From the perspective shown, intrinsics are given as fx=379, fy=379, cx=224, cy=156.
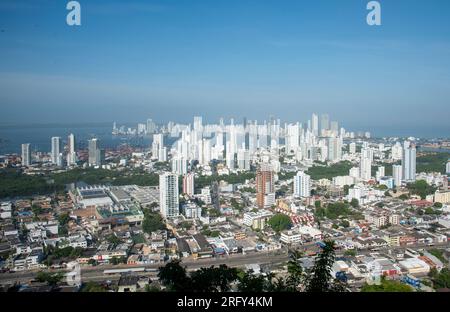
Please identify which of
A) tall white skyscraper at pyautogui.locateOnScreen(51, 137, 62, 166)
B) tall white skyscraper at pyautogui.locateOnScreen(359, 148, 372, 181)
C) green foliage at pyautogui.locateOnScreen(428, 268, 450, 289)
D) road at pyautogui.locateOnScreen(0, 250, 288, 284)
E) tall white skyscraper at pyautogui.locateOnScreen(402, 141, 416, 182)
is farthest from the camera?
tall white skyscraper at pyautogui.locateOnScreen(359, 148, 372, 181)

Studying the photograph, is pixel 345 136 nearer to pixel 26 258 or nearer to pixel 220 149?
pixel 220 149

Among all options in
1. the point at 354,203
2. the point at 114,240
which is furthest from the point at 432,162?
the point at 114,240

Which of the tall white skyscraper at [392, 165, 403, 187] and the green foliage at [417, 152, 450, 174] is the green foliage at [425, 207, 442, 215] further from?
the green foliage at [417, 152, 450, 174]

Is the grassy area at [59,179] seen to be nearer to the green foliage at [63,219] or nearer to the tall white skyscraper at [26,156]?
the tall white skyscraper at [26,156]

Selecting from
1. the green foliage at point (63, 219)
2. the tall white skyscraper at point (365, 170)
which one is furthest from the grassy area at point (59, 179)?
the tall white skyscraper at point (365, 170)

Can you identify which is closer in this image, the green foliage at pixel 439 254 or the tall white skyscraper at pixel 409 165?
the green foliage at pixel 439 254

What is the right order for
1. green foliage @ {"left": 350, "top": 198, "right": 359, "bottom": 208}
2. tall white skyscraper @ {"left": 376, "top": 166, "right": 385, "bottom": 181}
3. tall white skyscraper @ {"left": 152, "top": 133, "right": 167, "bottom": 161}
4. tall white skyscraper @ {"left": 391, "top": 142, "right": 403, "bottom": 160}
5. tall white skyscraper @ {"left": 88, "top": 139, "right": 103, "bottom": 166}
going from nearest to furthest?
green foliage @ {"left": 350, "top": 198, "right": 359, "bottom": 208}
tall white skyscraper @ {"left": 376, "top": 166, "right": 385, "bottom": 181}
tall white skyscraper @ {"left": 88, "top": 139, "right": 103, "bottom": 166}
tall white skyscraper @ {"left": 152, "top": 133, "right": 167, "bottom": 161}
tall white skyscraper @ {"left": 391, "top": 142, "right": 403, "bottom": 160}

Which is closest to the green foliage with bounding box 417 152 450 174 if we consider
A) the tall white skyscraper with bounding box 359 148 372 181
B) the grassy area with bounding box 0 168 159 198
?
the tall white skyscraper with bounding box 359 148 372 181
